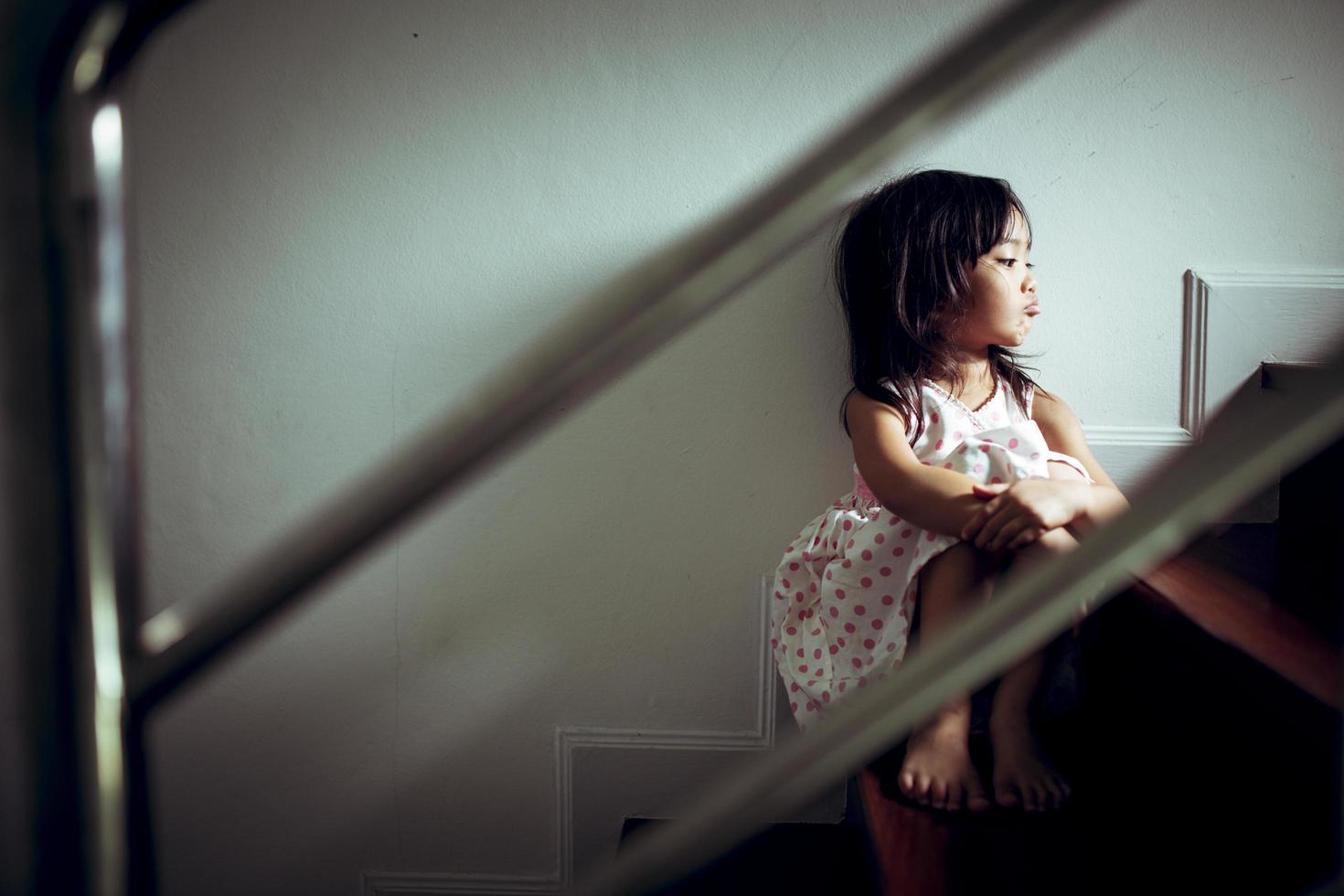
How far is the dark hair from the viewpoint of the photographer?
3.19 feet

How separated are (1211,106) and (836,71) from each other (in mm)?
484

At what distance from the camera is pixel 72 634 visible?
26 cm

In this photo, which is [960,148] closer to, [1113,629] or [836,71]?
Answer: [836,71]

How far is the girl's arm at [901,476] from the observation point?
85 cm

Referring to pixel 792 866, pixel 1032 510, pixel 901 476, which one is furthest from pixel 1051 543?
pixel 792 866

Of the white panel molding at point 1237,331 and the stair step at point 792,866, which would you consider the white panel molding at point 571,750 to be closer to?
the stair step at point 792,866

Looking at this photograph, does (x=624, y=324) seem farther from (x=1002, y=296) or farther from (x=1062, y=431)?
(x=1062, y=431)

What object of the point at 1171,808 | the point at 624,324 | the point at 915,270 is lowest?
the point at 1171,808

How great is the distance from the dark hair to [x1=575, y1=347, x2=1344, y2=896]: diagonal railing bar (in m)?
0.71

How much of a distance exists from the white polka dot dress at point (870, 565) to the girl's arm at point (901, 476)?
18 millimetres

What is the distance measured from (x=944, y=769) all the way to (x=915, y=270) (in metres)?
0.55

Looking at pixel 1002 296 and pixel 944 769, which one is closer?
pixel 944 769

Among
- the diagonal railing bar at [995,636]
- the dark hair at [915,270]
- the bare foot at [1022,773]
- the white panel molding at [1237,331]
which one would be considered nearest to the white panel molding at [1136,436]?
the white panel molding at [1237,331]

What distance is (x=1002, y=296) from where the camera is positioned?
0.97 m
